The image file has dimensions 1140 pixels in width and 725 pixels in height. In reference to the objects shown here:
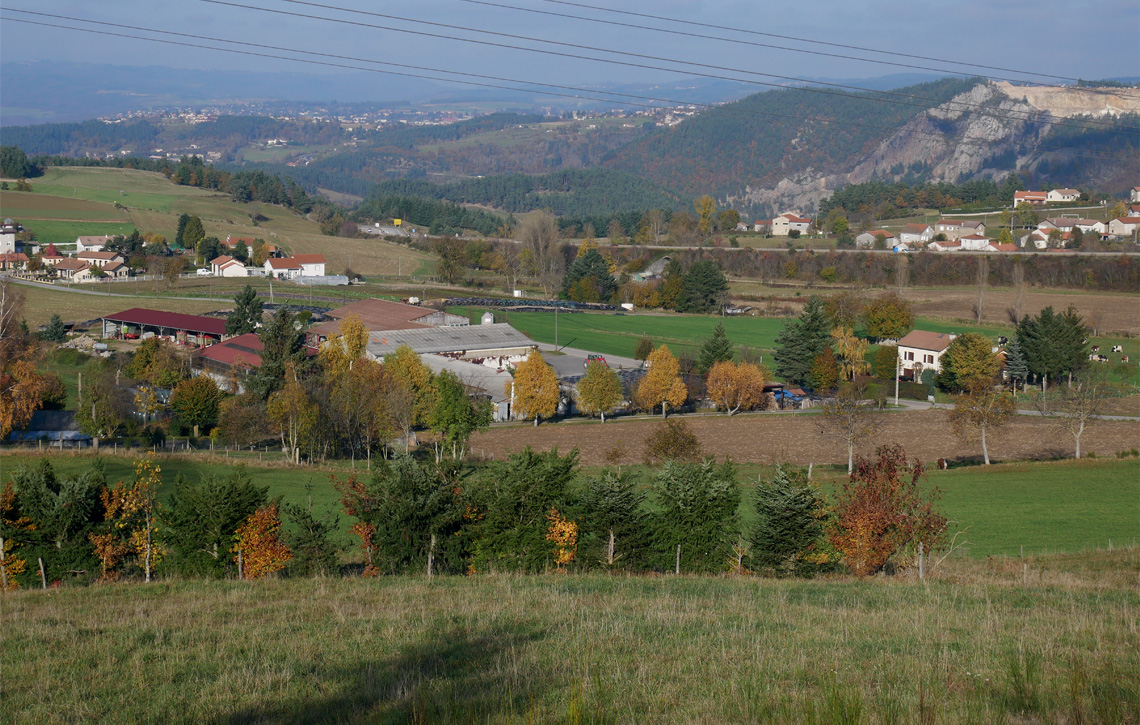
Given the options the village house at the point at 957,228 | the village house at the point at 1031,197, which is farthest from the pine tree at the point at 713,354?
the village house at the point at 1031,197

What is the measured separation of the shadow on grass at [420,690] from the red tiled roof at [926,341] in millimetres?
40866

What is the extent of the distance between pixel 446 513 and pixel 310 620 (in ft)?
16.5

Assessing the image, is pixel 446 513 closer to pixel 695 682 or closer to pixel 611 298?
pixel 695 682

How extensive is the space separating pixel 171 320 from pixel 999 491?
41.6 m

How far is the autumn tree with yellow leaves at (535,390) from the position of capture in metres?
34.2

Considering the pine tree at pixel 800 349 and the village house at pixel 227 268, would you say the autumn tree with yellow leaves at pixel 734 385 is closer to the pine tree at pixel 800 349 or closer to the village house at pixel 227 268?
the pine tree at pixel 800 349

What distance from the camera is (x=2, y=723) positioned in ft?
15.5

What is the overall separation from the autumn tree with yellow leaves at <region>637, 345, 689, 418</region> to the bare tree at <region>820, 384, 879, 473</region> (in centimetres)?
576

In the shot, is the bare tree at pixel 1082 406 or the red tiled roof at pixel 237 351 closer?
the bare tree at pixel 1082 406

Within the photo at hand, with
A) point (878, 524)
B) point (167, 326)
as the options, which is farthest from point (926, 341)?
point (167, 326)

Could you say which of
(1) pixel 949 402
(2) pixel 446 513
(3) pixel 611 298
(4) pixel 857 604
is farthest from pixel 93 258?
(4) pixel 857 604

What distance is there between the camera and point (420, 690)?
15.7ft

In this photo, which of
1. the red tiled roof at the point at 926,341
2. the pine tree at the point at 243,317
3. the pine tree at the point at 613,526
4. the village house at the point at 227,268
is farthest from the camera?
the village house at the point at 227,268

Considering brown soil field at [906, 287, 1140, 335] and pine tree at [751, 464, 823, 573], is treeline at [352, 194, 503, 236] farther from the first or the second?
pine tree at [751, 464, 823, 573]
